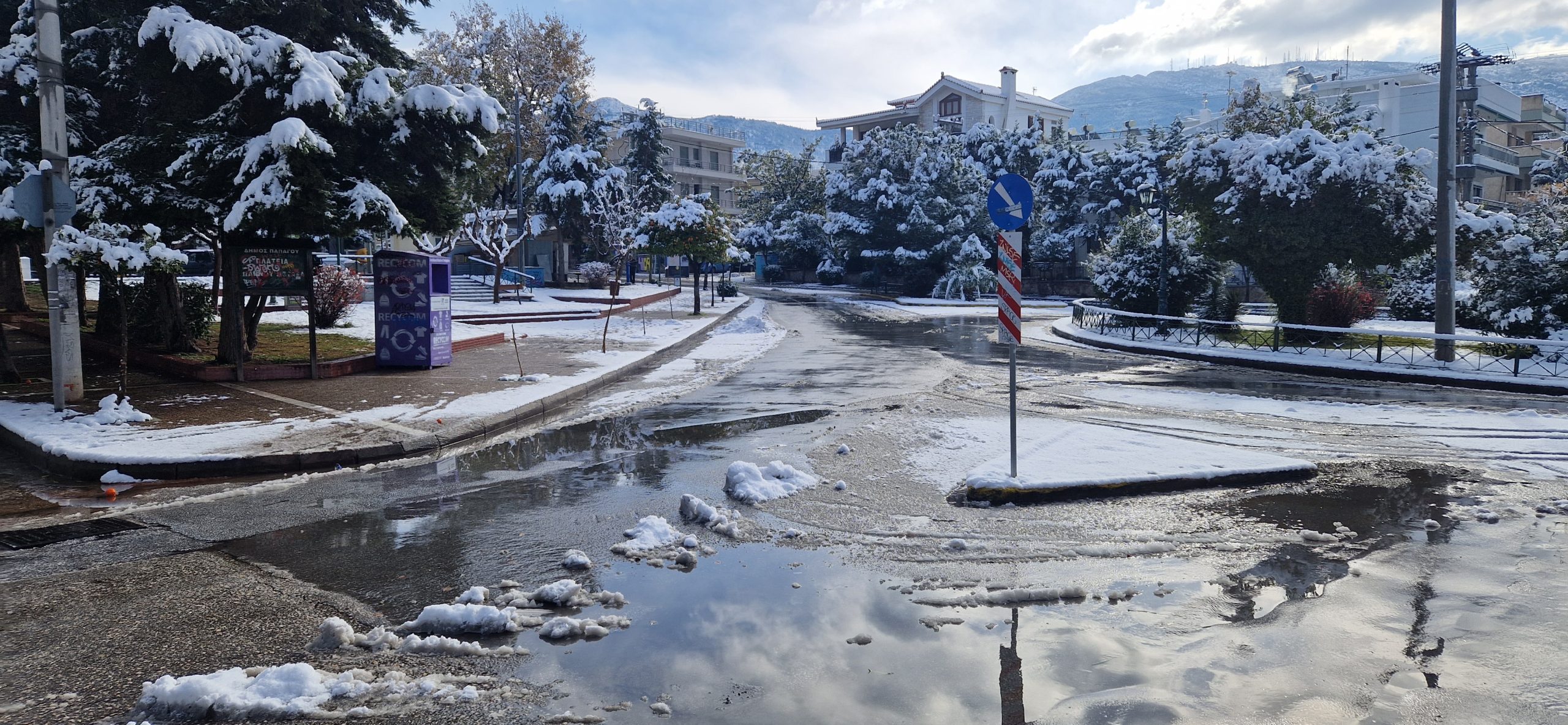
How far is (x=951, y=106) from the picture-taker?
81.9 meters

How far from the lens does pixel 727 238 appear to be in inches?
1415

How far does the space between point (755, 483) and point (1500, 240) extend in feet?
67.6

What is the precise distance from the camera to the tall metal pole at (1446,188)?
18250mm

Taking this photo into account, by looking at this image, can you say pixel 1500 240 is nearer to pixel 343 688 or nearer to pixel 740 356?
pixel 740 356

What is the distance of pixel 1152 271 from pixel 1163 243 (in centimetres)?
163

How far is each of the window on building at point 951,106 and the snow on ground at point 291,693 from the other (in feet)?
267

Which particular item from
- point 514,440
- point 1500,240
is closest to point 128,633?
point 514,440

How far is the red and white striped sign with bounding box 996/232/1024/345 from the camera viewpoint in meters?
8.06

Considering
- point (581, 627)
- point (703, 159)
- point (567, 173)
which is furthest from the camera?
point (703, 159)

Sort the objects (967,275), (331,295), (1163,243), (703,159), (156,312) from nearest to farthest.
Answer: (156,312)
(331,295)
(1163,243)
(967,275)
(703,159)

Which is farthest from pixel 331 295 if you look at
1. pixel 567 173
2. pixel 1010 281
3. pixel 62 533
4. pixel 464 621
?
pixel 567 173

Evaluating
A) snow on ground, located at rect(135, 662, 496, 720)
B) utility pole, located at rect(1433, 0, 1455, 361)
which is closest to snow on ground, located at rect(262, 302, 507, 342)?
snow on ground, located at rect(135, 662, 496, 720)

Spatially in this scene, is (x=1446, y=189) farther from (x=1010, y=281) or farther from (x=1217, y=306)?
(x=1010, y=281)

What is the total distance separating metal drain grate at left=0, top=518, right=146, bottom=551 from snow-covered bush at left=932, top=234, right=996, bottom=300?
Answer: 4340 cm
